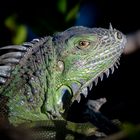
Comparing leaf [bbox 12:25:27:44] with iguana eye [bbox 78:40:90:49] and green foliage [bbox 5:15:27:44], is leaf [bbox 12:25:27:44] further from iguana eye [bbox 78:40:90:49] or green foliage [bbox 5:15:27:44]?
iguana eye [bbox 78:40:90:49]

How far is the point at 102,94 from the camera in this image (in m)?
5.82

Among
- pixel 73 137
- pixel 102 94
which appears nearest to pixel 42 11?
pixel 102 94

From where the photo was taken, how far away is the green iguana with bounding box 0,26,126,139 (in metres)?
5.16

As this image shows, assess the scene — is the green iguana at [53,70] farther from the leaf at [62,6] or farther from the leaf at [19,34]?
the leaf at [19,34]

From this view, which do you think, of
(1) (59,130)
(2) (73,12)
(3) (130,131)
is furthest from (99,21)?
(3) (130,131)

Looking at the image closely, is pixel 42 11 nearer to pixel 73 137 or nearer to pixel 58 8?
pixel 58 8

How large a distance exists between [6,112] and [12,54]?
2.69 feet

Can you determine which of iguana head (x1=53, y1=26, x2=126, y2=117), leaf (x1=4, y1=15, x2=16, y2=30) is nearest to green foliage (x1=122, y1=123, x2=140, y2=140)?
iguana head (x1=53, y1=26, x2=126, y2=117)

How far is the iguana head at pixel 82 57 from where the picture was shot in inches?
215

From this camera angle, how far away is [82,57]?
561 centimetres

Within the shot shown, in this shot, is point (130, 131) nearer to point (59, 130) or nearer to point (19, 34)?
point (59, 130)

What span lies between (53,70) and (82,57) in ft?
1.36

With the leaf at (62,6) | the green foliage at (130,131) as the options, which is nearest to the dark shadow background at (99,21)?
the leaf at (62,6)

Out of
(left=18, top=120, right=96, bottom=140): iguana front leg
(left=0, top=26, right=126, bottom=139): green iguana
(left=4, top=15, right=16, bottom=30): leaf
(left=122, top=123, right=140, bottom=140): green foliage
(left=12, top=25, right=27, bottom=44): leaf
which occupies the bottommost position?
(left=122, top=123, right=140, bottom=140): green foliage
